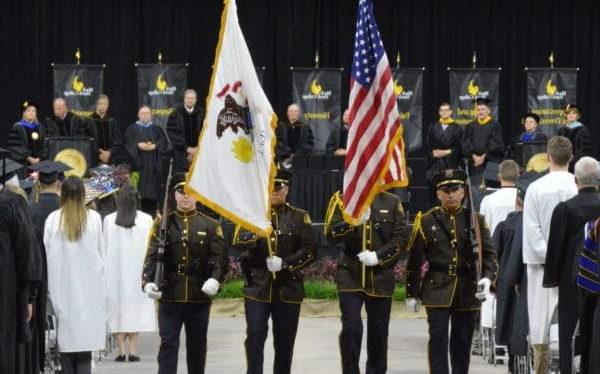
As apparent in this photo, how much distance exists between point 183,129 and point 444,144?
15.3 ft

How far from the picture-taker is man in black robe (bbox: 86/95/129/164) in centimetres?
2716

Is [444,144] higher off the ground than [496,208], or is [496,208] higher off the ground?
[496,208]

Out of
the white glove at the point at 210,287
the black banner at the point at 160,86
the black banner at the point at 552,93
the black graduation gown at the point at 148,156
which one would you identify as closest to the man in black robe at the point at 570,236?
the white glove at the point at 210,287

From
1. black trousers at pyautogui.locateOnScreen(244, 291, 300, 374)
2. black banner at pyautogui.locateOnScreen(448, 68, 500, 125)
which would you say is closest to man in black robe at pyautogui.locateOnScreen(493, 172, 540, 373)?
black trousers at pyautogui.locateOnScreen(244, 291, 300, 374)

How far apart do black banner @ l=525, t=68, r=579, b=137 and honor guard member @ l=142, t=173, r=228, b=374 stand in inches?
653

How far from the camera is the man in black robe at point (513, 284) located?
1336cm

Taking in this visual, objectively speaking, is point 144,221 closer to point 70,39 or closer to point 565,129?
point 565,129

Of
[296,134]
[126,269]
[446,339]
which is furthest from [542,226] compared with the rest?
[296,134]

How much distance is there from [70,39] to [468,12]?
8209 mm

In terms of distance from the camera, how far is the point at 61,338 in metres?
13.0

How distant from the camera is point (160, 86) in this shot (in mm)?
28406

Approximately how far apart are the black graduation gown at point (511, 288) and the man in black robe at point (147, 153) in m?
13.1

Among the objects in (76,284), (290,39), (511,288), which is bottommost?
(511,288)

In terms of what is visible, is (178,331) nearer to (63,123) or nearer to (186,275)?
(186,275)
